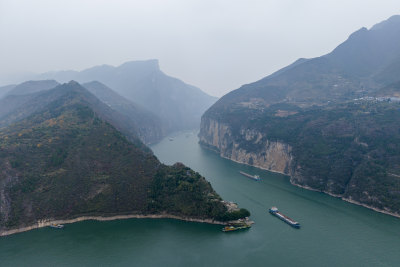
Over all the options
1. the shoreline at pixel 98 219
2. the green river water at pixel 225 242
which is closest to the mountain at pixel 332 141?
the green river water at pixel 225 242

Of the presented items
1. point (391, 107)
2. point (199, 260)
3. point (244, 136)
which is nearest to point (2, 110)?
point (244, 136)

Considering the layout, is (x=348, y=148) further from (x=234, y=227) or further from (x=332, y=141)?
(x=234, y=227)

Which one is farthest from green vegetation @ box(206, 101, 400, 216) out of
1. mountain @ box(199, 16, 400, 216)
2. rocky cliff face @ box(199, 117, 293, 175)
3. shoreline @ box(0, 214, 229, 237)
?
shoreline @ box(0, 214, 229, 237)

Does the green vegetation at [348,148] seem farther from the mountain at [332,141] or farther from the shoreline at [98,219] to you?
the shoreline at [98,219]

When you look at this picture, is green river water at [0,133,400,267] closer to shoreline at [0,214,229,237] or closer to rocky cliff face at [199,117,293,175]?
shoreline at [0,214,229,237]

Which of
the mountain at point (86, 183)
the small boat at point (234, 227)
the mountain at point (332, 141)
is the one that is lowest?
the small boat at point (234, 227)

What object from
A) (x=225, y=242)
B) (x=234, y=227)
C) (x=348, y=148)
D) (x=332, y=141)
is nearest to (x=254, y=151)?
(x=332, y=141)
